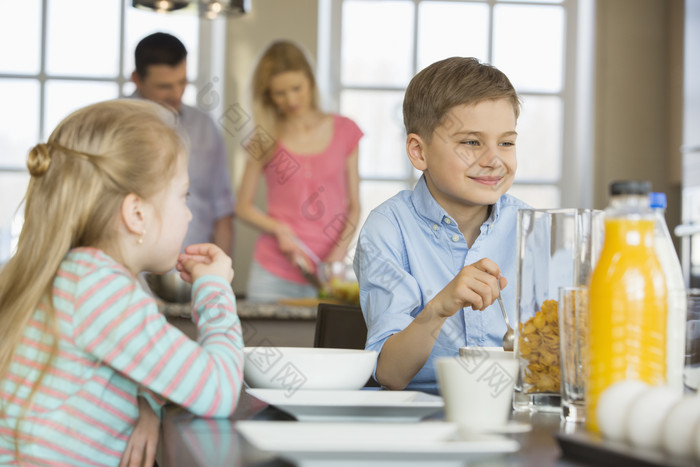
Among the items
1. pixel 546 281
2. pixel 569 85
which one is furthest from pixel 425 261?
pixel 569 85

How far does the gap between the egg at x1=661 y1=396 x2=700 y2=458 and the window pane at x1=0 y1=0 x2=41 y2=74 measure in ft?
13.1

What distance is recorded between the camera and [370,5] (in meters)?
4.14

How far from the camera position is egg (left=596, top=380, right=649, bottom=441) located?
0.62m

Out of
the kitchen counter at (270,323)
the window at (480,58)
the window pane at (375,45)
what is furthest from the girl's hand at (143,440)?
the window pane at (375,45)

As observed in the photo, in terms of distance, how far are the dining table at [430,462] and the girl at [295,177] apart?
2036 millimetres

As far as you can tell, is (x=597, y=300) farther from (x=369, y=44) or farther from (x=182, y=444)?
(x=369, y=44)

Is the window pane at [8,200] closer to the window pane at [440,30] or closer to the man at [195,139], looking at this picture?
the man at [195,139]

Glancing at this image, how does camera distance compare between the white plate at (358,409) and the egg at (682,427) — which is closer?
the egg at (682,427)

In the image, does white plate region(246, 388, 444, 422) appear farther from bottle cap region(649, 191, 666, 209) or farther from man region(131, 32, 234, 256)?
man region(131, 32, 234, 256)

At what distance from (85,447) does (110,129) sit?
0.37 metres

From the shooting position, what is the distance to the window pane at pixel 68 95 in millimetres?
4035

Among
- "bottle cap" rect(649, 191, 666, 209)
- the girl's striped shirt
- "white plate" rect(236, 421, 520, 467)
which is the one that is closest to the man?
the girl's striped shirt

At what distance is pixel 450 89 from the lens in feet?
4.63

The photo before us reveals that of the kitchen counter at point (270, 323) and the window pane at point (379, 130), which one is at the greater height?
the window pane at point (379, 130)
